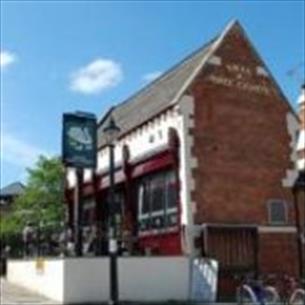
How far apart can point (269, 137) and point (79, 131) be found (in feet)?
27.9

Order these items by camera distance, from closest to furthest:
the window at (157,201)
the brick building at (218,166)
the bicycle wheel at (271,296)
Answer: the bicycle wheel at (271,296)
the brick building at (218,166)
the window at (157,201)

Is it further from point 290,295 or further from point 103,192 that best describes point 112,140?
point 103,192

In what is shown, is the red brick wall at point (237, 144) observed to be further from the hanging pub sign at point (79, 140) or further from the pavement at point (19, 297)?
the pavement at point (19, 297)

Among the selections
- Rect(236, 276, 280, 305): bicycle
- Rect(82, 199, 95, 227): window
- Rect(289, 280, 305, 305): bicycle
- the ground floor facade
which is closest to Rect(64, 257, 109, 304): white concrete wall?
the ground floor facade

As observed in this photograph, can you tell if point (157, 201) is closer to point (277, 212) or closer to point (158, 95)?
point (277, 212)

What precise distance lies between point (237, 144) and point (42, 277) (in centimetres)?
862

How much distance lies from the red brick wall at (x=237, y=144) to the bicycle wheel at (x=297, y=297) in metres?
5.32

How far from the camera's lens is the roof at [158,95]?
3098 centimetres

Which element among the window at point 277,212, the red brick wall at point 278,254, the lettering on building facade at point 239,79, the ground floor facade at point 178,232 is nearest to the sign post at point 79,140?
the ground floor facade at point 178,232

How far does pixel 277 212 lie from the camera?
30531 millimetres

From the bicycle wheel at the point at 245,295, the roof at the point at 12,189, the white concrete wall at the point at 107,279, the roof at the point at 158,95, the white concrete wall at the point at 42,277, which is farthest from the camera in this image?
the roof at the point at 12,189

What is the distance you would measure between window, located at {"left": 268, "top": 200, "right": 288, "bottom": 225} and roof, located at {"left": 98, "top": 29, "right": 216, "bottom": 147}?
5428 mm

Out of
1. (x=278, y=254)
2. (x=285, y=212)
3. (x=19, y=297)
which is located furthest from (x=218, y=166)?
(x=19, y=297)

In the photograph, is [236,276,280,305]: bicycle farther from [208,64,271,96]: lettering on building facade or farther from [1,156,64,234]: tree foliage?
[1,156,64,234]: tree foliage
